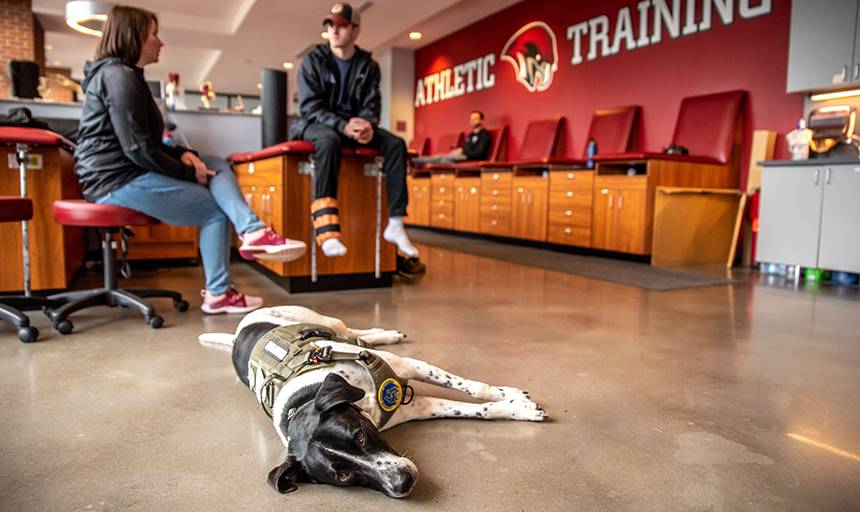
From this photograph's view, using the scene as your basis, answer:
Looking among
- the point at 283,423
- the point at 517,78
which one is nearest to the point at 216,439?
the point at 283,423

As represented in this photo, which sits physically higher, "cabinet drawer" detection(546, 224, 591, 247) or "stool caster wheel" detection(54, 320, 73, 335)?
"cabinet drawer" detection(546, 224, 591, 247)

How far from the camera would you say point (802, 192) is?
4.42 meters

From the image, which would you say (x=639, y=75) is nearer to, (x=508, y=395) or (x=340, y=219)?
(x=340, y=219)

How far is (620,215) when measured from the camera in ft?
17.5

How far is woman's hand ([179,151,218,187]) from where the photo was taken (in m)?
2.71

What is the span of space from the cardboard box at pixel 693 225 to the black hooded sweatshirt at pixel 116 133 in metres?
3.97

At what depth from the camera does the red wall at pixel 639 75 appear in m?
5.04

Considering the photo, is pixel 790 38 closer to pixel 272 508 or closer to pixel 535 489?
pixel 535 489

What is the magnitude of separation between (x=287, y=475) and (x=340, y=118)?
262 cm

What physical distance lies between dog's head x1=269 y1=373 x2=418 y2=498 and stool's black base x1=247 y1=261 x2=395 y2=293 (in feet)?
8.07

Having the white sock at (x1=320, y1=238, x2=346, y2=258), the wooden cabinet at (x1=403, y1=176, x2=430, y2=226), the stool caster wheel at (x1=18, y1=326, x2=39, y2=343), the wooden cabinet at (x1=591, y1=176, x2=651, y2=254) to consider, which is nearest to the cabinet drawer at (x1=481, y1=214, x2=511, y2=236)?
the wooden cabinet at (x1=591, y1=176, x2=651, y2=254)

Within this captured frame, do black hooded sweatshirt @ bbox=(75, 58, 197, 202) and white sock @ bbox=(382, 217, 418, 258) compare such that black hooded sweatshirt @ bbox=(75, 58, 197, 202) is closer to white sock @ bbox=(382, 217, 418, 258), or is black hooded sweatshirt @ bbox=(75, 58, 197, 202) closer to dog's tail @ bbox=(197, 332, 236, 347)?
dog's tail @ bbox=(197, 332, 236, 347)

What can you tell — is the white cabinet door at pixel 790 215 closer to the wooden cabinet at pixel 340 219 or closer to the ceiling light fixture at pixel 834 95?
the ceiling light fixture at pixel 834 95

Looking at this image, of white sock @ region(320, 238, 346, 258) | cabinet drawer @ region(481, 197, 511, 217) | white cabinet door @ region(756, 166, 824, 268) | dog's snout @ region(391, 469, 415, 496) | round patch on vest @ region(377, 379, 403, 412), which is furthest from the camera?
cabinet drawer @ region(481, 197, 511, 217)
